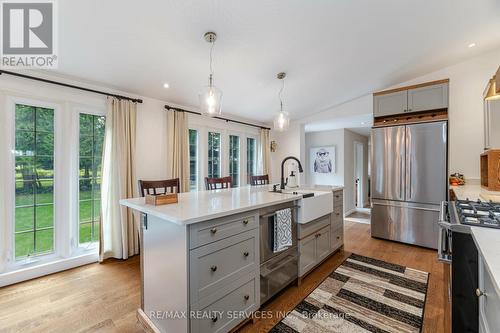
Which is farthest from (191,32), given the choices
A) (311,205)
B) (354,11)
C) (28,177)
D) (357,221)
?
(357,221)

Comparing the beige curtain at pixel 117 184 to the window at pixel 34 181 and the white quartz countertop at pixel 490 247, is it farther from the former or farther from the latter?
the white quartz countertop at pixel 490 247

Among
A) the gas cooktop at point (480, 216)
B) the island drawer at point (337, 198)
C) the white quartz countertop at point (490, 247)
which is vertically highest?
the gas cooktop at point (480, 216)

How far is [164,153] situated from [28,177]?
1.57m

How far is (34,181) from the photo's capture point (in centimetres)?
251

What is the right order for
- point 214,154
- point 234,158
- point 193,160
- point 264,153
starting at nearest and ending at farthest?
point 193,160
point 214,154
point 234,158
point 264,153

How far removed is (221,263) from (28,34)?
8.65 ft

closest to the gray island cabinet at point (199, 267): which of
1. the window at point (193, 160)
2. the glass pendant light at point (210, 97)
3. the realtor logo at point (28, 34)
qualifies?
the glass pendant light at point (210, 97)

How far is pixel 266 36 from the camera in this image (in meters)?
2.30

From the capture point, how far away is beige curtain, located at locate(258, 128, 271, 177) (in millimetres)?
5246

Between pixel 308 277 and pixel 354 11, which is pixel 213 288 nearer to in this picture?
pixel 308 277

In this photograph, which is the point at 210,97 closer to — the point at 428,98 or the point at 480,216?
the point at 480,216

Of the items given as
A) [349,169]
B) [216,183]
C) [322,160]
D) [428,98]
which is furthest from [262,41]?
[349,169]

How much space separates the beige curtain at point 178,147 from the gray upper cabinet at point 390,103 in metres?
3.34

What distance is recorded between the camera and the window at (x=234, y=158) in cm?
477
